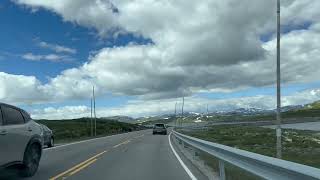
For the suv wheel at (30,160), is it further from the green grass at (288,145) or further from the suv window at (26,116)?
the green grass at (288,145)

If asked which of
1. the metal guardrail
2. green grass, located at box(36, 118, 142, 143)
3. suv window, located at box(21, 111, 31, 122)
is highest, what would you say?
suv window, located at box(21, 111, 31, 122)

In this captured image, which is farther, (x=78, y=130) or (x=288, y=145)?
(x=78, y=130)

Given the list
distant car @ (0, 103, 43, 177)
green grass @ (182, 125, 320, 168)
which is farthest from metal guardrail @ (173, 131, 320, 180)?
green grass @ (182, 125, 320, 168)

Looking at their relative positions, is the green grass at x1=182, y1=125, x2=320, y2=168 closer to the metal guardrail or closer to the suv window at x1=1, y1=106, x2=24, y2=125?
the metal guardrail

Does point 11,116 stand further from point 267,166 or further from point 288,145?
point 288,145

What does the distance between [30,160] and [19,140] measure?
1166 millimetres

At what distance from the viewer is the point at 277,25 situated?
19.9 metres

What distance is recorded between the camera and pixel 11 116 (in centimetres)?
1347

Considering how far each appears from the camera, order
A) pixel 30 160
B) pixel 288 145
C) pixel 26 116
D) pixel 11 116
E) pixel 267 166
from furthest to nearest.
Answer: pixel 288 145 → pixel 26 116 → pixel 30 160 → pixel 11 116 → pixel 267 166

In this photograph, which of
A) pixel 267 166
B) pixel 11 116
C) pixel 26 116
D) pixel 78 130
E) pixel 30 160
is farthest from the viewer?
pixel 78 130

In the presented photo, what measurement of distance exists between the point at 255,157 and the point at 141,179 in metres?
5.90

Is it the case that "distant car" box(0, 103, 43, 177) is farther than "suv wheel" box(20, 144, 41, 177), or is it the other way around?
"suv wheel" box(20, 144, 41, 177)

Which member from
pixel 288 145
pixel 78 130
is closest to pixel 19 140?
pixel 288 145

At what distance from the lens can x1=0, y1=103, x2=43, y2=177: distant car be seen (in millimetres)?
12617
